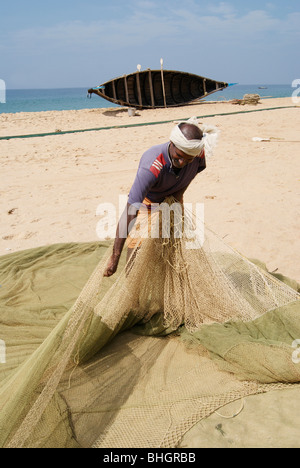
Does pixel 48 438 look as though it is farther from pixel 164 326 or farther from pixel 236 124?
pixel 236 124

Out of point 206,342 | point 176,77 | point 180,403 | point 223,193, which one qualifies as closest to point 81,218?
point 223,193

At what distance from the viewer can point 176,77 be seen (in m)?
19.1

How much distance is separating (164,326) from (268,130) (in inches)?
358

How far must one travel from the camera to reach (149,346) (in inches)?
90.5

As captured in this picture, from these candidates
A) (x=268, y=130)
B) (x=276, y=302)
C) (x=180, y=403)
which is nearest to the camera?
(x=180, y=403)

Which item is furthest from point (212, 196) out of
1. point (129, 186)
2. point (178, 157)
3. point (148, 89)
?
point (148, 89)

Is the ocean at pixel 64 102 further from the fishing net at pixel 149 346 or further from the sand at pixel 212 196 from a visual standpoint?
the fishing net at pixel 149 346

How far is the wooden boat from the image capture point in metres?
18.0

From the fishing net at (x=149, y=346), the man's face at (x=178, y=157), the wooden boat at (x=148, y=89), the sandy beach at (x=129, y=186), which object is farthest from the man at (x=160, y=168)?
the wooden boat at (x=148, y=89)

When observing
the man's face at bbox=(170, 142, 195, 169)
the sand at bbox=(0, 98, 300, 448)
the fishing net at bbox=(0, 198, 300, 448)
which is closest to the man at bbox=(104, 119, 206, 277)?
the man's face at bbox=(170, 142, 195, 169)

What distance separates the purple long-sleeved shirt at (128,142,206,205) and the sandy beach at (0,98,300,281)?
156 centimetres

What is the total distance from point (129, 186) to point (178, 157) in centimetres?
374

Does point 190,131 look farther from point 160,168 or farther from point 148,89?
point 148,89

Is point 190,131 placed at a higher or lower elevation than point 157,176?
higher
